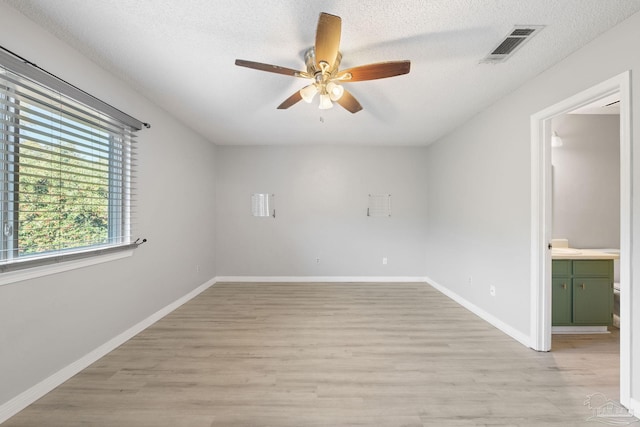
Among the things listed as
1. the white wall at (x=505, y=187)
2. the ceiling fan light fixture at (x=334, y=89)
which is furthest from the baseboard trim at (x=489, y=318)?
the ceiling fan light fixture at (x=334, y=89)

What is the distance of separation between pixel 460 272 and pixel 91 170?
4.15 metres

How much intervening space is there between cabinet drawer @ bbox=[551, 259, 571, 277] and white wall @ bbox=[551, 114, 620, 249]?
886 mm

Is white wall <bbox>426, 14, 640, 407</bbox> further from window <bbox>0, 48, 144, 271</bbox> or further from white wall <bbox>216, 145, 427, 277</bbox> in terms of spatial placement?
window <bbox>0, 48, 144, 271</bbox>

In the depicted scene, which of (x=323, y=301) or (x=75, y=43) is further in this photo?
(x=323, y=301)

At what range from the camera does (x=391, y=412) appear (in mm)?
1624

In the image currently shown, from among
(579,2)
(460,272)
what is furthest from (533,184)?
(460,272)

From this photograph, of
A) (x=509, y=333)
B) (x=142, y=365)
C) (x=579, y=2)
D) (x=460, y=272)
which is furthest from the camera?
(x=460, y=272)

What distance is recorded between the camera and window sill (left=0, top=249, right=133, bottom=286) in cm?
155

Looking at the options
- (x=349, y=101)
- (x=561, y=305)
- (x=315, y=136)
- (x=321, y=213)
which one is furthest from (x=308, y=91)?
(x=561, y=305)

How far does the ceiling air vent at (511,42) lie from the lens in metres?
1.70

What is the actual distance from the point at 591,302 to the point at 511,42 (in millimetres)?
2568

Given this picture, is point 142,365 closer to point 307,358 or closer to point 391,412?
point 307,358

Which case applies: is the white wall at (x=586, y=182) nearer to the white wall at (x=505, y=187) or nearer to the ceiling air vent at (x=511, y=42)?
the white wall at (x=505, y=187)

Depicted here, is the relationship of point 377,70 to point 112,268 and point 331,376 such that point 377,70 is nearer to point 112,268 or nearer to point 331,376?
point 331,376
